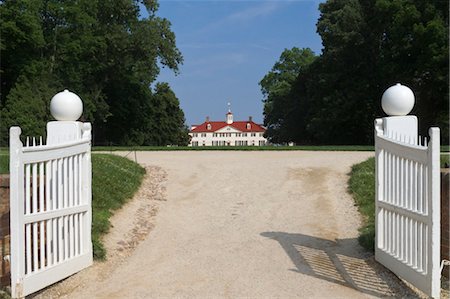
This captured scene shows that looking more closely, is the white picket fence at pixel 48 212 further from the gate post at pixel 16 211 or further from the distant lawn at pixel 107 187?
the distant lawn at pixel 107 187

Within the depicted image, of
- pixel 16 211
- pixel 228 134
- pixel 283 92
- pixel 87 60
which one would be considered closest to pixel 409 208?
pixel 16 211

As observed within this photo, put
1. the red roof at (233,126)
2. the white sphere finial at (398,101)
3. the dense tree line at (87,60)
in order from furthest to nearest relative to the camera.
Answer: the red roof at (233,126) < the dense tree line at (87,60) < the white sphere finial at (398,101)

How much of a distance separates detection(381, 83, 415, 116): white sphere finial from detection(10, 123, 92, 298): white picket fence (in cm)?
394

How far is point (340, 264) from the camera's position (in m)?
6.78

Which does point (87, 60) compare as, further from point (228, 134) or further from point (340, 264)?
point (228, 134)

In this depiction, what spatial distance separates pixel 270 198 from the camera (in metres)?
10.5

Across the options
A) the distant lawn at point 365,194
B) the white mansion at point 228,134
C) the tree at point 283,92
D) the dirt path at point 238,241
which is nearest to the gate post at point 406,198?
the dirt path at point 238,241

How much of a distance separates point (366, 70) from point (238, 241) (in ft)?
104

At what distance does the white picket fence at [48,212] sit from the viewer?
17.4 ft

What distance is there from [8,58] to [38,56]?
11.0 feet

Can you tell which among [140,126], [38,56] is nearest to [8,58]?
[38,56]

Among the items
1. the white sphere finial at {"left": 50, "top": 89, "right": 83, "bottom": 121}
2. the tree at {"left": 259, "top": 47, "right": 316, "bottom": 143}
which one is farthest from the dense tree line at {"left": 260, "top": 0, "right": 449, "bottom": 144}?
the white sphere finial at {"left": 50, "top": 89, "right": 83, "bottom": 121}

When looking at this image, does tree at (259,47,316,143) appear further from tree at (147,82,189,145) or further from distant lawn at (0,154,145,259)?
distant lawn at (0,154,145,259)

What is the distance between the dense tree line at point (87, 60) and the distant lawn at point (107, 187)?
18972 millimetres
